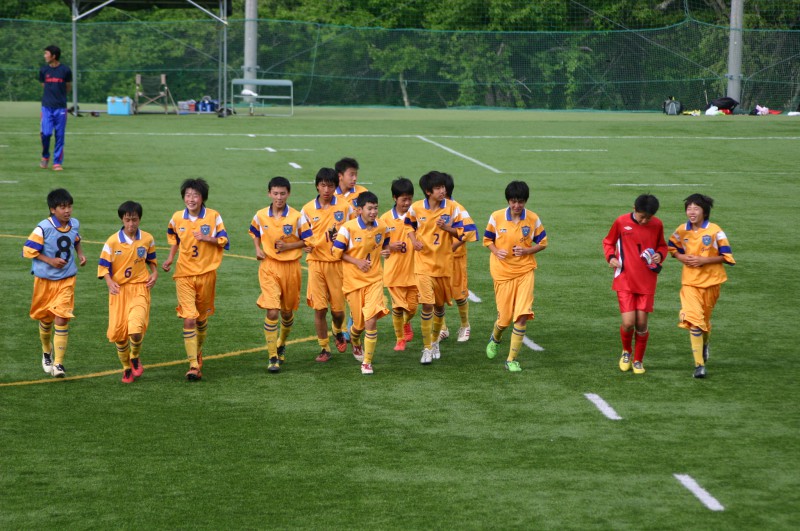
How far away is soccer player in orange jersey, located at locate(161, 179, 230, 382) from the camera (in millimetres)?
10922

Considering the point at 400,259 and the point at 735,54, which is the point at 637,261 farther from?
the point at 735,54

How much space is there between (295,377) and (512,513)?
3881 mm

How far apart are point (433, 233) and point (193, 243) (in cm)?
244

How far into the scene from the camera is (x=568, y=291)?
50.8ft

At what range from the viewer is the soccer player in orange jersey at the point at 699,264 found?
1105 centimetres

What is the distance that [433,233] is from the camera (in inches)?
468

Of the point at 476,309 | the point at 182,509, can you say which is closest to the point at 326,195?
the point at 476,309

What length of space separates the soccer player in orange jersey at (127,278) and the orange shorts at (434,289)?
8.78 feet

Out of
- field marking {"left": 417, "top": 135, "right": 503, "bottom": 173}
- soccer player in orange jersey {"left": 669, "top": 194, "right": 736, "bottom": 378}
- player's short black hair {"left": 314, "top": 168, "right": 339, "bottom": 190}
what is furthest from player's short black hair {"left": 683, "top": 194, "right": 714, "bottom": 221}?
field marking {"left": 417, "top": 135, "right": 503, "bottom": 173}

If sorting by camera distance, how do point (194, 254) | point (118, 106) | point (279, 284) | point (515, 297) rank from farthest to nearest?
point (118, 106) → point (515, 297) → point (279, 284) → point (194, 254)

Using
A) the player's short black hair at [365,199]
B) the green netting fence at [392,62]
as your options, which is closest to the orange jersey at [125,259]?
the player's short black hair at [365,199]

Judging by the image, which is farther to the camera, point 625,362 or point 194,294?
point 625,362

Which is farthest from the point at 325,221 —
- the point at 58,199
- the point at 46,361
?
the point at 46,361

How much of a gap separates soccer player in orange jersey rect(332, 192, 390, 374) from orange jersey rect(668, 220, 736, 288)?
277 cm
